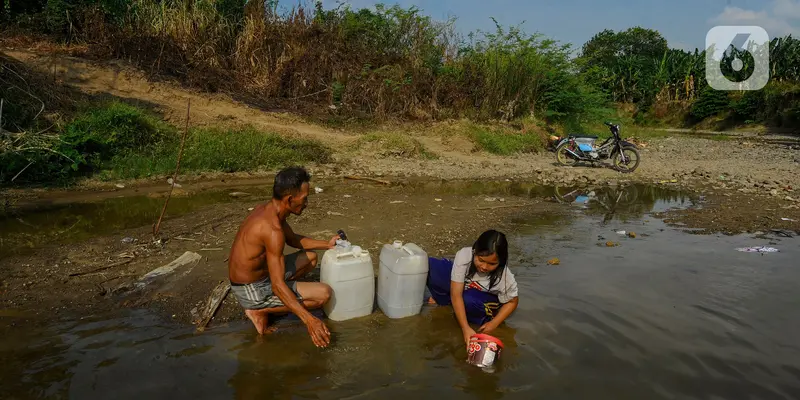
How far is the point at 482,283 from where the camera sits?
3.77 m

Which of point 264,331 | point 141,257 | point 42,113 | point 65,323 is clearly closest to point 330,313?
point 264,331

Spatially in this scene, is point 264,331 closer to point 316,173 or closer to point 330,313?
point 330,313

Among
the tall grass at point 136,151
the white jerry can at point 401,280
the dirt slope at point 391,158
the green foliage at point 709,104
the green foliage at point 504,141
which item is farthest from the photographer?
the green foliage at point 709,104

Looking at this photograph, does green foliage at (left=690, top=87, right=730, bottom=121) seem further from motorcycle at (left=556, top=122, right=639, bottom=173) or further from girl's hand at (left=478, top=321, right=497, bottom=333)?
girl's hand at (left=478, top=321, right=497, bottom=333)

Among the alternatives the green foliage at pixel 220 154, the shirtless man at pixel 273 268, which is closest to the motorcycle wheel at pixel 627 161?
the green foliage at pixel 220 154

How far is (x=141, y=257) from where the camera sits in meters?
4.86

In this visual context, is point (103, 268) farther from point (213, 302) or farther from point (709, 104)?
point (709, 104)

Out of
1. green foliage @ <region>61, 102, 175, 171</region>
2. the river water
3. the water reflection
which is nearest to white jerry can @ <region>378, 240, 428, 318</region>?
the river water

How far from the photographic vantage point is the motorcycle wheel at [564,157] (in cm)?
1265

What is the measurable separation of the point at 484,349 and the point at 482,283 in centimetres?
59

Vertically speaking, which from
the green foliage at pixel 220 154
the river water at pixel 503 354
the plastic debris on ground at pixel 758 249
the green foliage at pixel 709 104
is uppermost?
the green foliage at pixel 709 104

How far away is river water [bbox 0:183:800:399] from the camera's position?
9.99ft

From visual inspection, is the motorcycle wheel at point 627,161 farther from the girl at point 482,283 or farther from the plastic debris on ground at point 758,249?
the girl at point 482,283

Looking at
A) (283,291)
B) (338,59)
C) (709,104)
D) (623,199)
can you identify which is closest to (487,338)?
(283,291)
